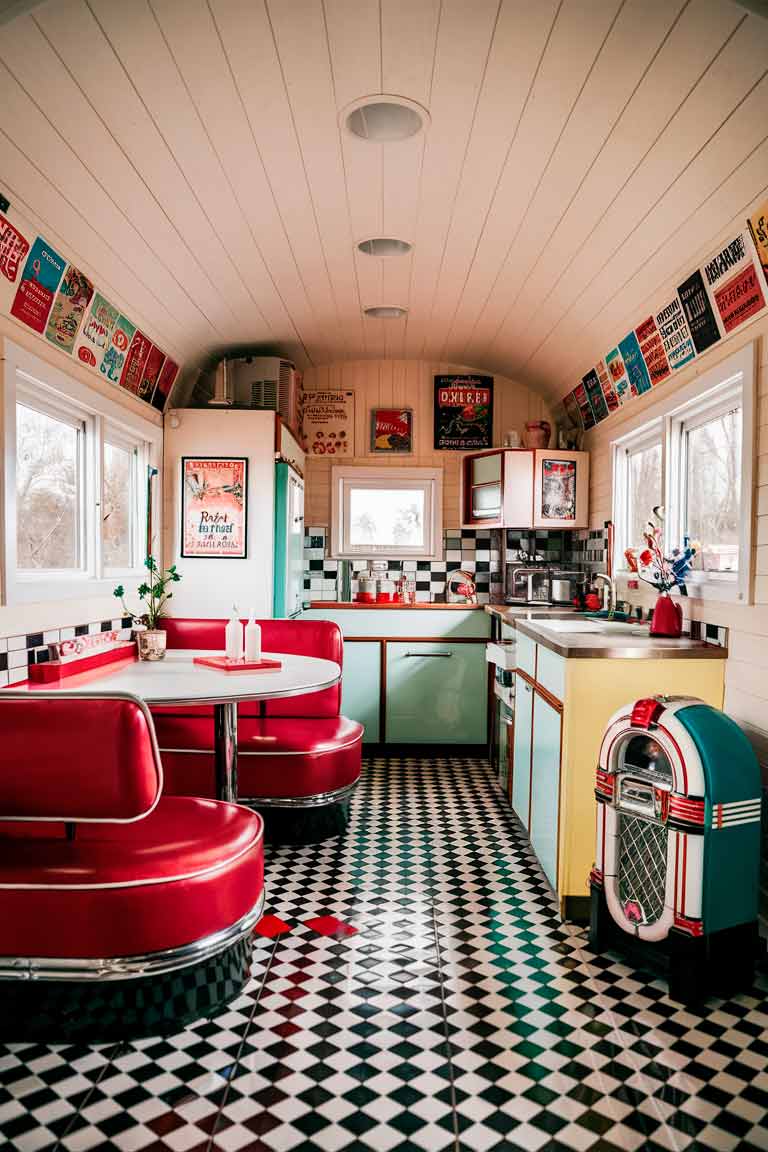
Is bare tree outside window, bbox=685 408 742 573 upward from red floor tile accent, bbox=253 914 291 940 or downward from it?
upward

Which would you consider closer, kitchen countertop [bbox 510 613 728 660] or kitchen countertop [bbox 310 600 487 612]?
kitchen countertop [bbox 510 613 728 660]

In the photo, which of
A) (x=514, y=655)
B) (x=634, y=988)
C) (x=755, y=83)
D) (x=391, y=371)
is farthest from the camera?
(x=391, y=371)

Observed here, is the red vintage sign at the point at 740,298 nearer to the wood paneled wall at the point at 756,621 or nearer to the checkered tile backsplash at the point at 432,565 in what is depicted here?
the wood paneled wall at the point at 756,621

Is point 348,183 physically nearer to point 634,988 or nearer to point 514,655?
point 514,655

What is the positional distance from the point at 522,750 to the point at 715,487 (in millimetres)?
1601

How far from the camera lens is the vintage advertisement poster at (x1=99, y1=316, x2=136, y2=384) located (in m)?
3.92

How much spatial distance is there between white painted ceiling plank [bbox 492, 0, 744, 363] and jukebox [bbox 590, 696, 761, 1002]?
6.57 feet

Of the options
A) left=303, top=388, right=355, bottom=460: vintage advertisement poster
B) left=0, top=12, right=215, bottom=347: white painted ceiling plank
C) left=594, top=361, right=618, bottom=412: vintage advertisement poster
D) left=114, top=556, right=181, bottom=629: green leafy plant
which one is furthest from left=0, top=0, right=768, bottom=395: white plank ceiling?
left=303, top=388, right=355, bottom=460: vintage advertisement poster

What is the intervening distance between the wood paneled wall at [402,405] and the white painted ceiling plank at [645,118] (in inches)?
83.4

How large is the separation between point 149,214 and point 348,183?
34.2 inches

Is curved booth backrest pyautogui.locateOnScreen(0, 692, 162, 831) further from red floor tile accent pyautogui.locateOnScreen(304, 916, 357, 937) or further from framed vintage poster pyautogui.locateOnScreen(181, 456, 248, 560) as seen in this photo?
framed vintage poster pyautogui.locateOnScreen(181, 456, 248, 560)

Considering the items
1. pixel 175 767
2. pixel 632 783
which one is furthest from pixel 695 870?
pixel 175 767

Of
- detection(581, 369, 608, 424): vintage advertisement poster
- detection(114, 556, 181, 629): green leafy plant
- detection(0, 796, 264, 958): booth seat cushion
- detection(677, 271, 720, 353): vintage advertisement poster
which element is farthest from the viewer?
detection(581, 369, 608, 424): vintage advertisement poster

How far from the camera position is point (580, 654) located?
9.78 feet
